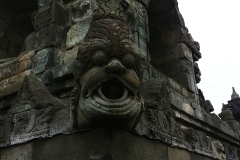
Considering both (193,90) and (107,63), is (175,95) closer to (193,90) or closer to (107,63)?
(193,90)

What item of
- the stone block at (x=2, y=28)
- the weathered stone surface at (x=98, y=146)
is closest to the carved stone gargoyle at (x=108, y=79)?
the weathered stone surface at (x=98, y=146)

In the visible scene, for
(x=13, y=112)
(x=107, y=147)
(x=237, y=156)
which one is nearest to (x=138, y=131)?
(x=107, y=147)

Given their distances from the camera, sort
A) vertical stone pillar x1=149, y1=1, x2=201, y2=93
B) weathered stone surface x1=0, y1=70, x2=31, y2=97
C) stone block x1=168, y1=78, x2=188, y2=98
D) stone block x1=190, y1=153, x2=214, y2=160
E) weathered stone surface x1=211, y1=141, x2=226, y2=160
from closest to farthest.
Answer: stone block x1=190, y1=153, x2=214, y2=160
weathered stone surface x1=0, y1=70, x2=31, y2=97
weathered stone surface x1=211, y1=141, x2=226, y2=160
stone block x1=168, y1=78, x2=188, y2=98
vertical stone pillar x1=149, y1=1, x2=201, y2=93

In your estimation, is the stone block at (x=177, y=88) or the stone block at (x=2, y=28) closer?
the stone block at (x=177, y=88)

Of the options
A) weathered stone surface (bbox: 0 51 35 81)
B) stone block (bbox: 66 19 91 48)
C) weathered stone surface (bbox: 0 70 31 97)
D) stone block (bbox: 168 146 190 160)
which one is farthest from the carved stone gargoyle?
weathered stone surface (bbox: 0 51 35 81)

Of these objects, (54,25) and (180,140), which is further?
(54,25)

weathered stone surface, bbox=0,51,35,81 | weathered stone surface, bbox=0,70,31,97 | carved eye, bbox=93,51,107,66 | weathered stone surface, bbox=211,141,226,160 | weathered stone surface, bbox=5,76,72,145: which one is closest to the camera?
carved eye, bbox=93,51,107,66

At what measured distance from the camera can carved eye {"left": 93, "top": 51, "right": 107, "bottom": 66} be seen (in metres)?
2.54

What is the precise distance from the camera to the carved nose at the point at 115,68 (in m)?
2.45

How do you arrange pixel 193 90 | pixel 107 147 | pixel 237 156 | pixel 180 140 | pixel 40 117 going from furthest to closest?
pixel 237 156 < pixel 193 90 < pixel 180 140 < pixel 40 117 < pixel 107 147

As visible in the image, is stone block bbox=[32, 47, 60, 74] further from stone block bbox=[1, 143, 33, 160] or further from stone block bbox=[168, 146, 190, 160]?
stone block bbox=[168, 146, 190, 160]

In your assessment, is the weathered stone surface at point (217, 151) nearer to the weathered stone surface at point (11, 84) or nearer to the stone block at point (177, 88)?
the stone block at point (177, 88)

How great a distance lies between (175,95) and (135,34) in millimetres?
1121

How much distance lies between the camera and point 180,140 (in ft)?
11.5
